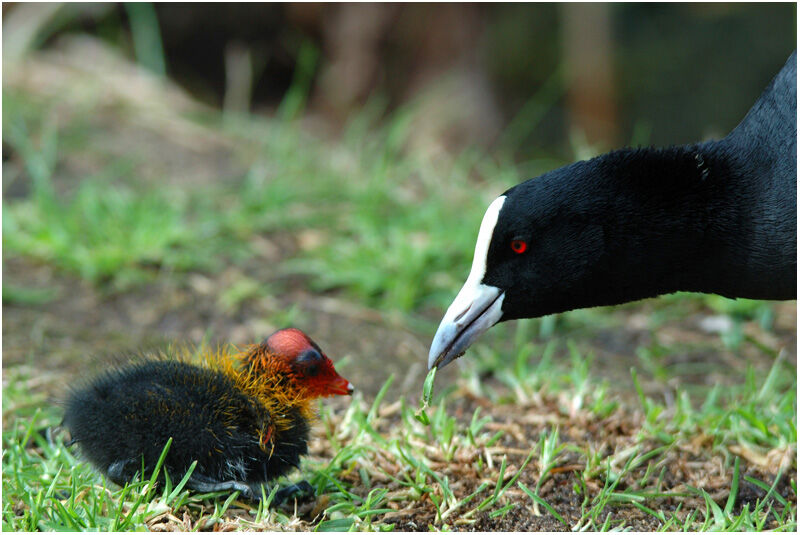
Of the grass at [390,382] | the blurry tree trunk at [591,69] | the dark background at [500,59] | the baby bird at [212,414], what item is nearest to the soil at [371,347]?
the grass at [390,382]

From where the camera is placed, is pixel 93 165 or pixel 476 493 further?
pixel 93 165

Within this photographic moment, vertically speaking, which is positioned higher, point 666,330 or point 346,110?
point 346,110

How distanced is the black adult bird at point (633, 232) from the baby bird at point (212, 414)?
0.45 meters

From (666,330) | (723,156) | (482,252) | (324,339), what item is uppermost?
(723,156)

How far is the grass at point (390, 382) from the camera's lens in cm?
297

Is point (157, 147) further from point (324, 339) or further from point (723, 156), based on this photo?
point (723, 156)

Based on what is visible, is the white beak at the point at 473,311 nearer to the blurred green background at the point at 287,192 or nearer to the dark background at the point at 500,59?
the blurred green background at the point at 287,192

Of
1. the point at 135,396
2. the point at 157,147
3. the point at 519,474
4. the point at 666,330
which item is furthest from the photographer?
the point at 157,147

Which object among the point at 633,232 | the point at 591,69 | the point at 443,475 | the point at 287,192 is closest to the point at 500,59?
the point at 591,69

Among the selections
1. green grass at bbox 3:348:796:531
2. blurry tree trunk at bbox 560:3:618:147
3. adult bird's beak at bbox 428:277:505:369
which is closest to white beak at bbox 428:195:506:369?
adult bird's beak at bbox 428:277:505:369

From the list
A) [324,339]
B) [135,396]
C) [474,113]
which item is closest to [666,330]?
[324,339]

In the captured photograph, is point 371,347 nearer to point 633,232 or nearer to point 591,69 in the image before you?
point 633,232

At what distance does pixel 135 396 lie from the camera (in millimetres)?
2906

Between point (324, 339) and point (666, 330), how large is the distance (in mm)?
1807
